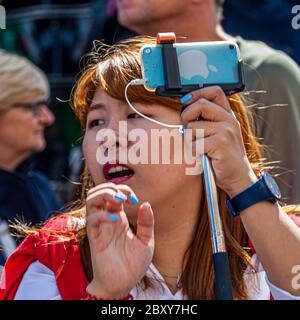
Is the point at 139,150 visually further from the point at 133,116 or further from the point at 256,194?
the point at 256,194

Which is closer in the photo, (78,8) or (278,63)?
(278,63)

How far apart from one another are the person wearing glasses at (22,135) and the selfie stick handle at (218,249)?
45.5 inches

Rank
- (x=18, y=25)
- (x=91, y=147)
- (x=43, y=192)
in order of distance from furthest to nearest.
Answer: (x=18, y=25) < (x=43, y=192) < (x=91, y=147)

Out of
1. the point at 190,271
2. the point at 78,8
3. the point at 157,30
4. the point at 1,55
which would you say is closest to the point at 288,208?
the point at 190,271

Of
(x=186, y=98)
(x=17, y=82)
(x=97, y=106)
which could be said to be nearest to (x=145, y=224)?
(x=186, y=98)

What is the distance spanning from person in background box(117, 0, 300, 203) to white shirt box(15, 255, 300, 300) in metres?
0.46

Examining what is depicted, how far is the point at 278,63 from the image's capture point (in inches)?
86.4

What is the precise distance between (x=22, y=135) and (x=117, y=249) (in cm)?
139

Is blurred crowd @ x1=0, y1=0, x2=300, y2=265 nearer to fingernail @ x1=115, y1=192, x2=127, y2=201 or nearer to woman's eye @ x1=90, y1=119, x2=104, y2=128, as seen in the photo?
woman's eye @ x1=90, y1=119, x2=104, y2=128

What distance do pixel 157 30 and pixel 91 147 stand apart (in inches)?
32.1

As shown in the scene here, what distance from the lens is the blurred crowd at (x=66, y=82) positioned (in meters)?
2.14

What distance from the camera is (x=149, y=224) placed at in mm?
1371

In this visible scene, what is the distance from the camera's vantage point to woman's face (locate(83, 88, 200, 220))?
153 cm

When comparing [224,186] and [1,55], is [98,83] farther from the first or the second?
[1,55]
